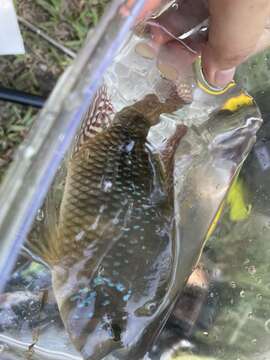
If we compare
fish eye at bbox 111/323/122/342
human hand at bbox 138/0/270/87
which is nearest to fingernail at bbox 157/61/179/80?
human hand at bbox 138/0/270/87

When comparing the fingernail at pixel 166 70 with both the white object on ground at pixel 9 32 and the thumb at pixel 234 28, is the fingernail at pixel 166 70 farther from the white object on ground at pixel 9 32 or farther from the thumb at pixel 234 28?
the white object on ground at pixel 9 32

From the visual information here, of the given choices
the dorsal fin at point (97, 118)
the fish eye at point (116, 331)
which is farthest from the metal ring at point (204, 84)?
the fish eye at point (116, 331)

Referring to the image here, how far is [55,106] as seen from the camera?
1.01 feet

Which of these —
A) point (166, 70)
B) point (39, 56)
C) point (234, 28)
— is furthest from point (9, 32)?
point (234, 28)

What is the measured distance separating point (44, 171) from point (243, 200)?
0.47m

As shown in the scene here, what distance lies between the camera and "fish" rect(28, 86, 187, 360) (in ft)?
1.71

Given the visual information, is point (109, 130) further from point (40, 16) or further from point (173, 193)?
point (40, 16)

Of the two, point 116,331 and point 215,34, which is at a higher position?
point 215,34

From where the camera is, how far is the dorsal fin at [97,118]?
1.66 feet

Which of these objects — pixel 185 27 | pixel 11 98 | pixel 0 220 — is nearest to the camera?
pixel 0 220

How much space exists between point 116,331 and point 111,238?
0.10m

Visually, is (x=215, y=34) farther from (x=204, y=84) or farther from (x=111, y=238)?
(x=111, y=238)

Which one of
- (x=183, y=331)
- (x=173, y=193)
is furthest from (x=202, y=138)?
(x=183, y=331)

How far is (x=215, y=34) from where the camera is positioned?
56 cm
